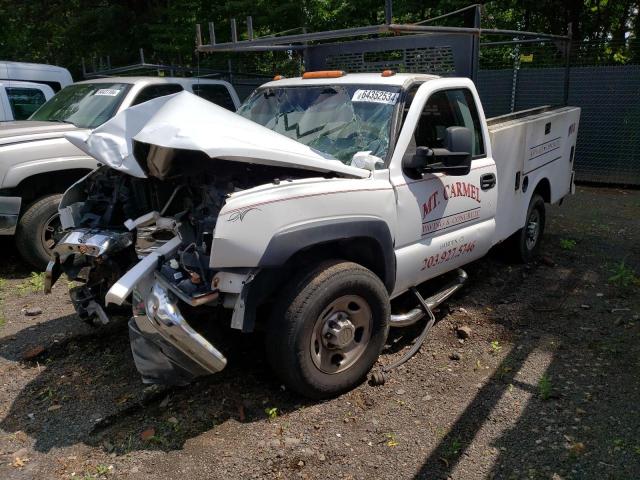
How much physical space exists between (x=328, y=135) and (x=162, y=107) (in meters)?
1.23

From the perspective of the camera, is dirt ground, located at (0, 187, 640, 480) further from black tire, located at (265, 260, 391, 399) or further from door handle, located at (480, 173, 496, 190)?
door handle, located at (480, 173, 496, 190)

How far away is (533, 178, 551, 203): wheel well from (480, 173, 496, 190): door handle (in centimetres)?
161

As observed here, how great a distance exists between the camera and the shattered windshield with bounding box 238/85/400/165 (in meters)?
4.11

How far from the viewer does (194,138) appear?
319 cm

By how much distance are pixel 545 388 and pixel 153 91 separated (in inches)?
224

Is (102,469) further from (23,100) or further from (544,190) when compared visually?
(23,100)

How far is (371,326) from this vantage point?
3.84m

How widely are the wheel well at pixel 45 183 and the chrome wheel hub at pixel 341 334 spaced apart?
3909 millimetres

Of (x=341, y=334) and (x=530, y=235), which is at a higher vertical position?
(x=341, y=334)

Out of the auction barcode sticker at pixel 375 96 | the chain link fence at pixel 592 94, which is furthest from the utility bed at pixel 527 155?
the chain link fence at pixel 592 94

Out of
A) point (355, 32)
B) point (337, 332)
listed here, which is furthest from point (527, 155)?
point (337, 332)

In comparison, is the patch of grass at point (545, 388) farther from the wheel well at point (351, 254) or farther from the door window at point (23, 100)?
the door window at point (23, 100)

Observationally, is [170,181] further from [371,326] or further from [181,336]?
[371,326]

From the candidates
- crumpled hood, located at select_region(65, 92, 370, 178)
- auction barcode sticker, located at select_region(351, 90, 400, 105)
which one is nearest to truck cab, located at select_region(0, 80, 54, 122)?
crumpled hood, located at select_region(65, 92, 370, 178)
